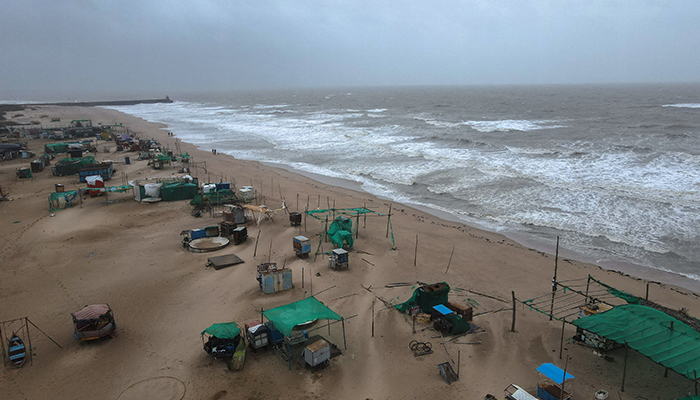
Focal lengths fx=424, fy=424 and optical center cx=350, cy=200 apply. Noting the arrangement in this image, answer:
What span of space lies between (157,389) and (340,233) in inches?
450

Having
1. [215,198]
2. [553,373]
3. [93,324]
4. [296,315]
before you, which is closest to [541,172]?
[215,198]

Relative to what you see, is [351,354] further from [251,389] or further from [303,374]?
[251,389]

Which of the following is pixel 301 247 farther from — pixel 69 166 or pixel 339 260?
pixel 69 166

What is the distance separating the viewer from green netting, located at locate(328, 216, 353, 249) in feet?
70.4

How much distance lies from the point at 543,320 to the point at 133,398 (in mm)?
13827

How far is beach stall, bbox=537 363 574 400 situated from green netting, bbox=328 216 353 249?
11.5 metres

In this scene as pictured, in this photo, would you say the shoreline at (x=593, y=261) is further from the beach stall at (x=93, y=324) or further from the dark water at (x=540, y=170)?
Answer: the beach stall at (x=93, y=324)

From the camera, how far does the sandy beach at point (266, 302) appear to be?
12195mm

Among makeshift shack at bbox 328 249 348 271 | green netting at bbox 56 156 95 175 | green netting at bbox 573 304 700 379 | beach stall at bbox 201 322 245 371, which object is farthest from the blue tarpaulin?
green netting at bbox 56 156 95 175

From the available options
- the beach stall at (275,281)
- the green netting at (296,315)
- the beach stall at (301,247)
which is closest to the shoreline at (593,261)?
the beach stall at (301,247)

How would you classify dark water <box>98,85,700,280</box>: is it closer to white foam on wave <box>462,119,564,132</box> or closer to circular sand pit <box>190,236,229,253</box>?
white foam on wave <box>462,119,564,132</box>

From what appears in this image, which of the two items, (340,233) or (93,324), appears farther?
(340,233)

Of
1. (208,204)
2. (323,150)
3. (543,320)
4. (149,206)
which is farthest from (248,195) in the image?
(323,150)

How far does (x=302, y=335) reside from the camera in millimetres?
13336
